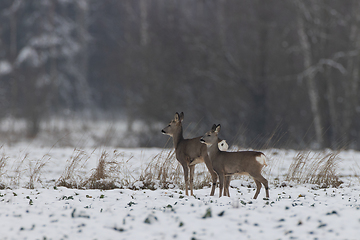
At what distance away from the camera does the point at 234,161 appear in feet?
18.9

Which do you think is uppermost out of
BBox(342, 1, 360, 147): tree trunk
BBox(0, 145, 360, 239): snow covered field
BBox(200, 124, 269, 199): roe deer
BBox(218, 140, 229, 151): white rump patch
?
BBox(342, 1, 360, 147): tree trunk

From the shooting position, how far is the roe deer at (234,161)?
5684 millimetres

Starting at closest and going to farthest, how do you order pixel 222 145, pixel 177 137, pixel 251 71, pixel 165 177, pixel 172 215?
pixel 172 215 < pixel 222 145 < pixel 177 137 < pixel 165 177 < pixel 251 71

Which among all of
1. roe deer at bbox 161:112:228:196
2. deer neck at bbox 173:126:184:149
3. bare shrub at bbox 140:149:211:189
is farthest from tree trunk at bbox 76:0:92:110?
roe deer at bbox 161:112:228:196

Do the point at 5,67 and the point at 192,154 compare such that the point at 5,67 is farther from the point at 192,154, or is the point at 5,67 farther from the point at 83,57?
the point at 192,154

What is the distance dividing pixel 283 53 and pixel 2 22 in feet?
70.2

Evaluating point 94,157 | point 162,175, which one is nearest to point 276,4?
point 94,157

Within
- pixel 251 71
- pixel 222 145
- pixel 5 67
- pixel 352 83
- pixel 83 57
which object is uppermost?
pixel 83 57

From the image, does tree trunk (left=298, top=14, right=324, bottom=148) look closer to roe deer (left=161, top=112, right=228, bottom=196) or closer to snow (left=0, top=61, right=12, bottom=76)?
roe deer (left=161, top=112, right=228, bottom=196)

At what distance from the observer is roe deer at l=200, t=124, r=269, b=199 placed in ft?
18.6

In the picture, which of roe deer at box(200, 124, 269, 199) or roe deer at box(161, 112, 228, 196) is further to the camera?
roe deer at box(161, 112, 228, 196)

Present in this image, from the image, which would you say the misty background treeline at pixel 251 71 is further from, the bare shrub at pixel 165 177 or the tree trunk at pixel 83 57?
the tree trunk at pixel 83 57

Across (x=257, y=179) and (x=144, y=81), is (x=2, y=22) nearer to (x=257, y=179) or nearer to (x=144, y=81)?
(x=144, y=81)

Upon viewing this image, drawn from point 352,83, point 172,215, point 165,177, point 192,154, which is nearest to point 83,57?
point 352,83
